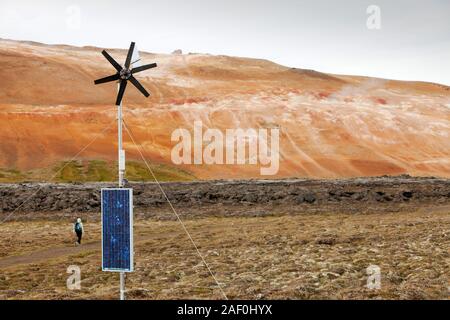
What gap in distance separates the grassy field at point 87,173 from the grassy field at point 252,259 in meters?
22.0

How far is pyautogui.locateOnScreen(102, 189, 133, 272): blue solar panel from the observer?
1495 centimetres

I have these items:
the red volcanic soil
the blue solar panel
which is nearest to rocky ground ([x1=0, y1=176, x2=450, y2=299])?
the blue solar panel

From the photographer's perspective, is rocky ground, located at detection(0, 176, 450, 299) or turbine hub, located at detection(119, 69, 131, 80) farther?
rocky ground, located at detection(0, 176, 450, 299)

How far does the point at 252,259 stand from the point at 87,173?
41013 millimetres

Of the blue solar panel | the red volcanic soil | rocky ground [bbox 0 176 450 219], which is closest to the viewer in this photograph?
the blue solar panel

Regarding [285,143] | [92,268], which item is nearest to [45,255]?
[92,268]

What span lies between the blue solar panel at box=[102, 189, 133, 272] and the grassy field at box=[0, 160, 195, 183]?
45.2 meters

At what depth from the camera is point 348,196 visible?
4678cm

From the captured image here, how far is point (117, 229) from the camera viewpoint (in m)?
15.2

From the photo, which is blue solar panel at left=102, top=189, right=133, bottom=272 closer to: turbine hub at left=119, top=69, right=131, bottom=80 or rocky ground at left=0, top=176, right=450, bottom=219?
turbine hub at left=119, top=69, right=131, bottom=80

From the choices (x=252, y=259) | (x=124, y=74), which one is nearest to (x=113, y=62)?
(x=124, y=74)

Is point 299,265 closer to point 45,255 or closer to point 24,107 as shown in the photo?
point 45,255

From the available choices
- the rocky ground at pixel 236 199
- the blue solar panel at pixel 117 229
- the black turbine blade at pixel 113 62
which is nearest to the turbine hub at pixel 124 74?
the black turbine blade at pixel 113 62

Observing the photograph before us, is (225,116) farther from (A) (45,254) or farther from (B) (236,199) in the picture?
(A) (45,254)
